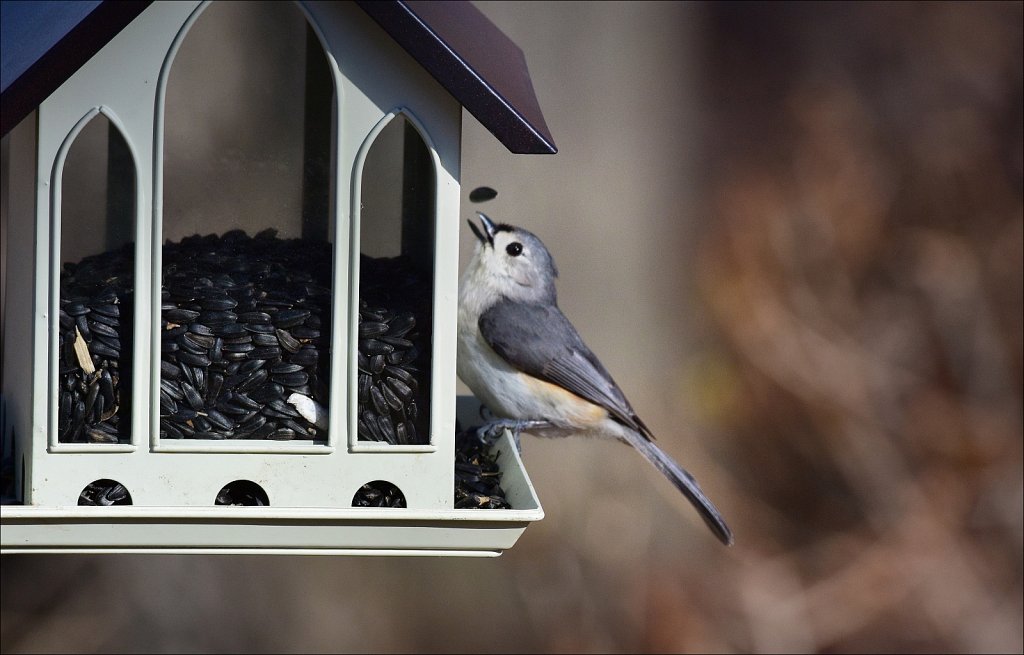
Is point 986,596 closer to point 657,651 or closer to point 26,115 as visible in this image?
point 657,651

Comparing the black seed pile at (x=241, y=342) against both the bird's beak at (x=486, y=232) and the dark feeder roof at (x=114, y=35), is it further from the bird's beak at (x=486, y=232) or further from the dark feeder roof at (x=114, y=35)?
the bird's beak at (x=486, y=232)

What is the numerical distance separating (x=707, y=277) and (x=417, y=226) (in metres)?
2.56

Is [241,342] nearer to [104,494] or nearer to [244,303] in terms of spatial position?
[244,303]

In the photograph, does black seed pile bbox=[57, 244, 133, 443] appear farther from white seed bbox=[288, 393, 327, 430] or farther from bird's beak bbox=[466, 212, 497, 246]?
bird's beak bbox=[466, 212, 497, 246]

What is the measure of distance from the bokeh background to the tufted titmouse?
1.62 m

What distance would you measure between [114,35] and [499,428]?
112 cm

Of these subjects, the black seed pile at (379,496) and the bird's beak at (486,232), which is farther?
the bird's beak at (486,232)

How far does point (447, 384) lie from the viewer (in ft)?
6.11

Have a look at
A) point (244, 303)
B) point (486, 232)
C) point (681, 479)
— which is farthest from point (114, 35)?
point (681, 479)

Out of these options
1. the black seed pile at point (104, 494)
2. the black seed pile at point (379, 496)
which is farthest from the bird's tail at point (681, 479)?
the black seed pile at point (104, 494)

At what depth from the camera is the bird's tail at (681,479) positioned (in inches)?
101

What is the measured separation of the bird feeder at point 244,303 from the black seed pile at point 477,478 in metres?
0.06

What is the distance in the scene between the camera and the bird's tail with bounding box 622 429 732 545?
2.57 m

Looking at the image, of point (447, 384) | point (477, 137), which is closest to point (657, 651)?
point (477, 137)
